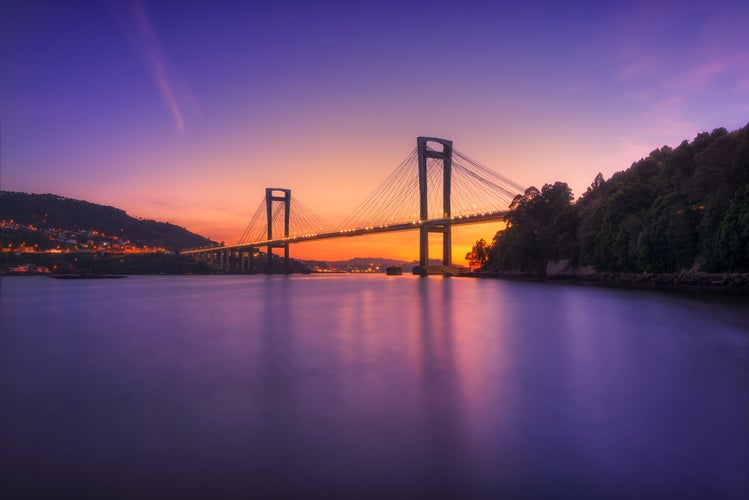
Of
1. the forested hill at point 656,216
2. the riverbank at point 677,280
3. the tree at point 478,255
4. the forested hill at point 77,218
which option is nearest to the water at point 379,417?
the riverbank at point 677,280

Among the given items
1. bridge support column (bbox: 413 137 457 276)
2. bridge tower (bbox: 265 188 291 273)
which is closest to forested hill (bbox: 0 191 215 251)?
bridge tower (bbox: 265 188 291 273)

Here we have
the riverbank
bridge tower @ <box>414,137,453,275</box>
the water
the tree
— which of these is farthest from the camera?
the tree

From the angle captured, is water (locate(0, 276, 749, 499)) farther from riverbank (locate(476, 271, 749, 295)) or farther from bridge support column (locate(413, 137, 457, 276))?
bridge support column (locate(413, 137, 457, 276))

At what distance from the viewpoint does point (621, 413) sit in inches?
193

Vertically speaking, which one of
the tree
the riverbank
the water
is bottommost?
the water

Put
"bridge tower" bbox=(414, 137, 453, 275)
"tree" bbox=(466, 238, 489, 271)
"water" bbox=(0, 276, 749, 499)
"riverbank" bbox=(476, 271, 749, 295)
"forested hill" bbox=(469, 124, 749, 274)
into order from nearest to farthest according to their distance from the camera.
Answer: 1. "water" bbox=(0, 276, 749, 499)
2. "riverbank" bbox=(476, 271, 749, 295)
3. "forested hill" bbox=(469, 124, 749, 274)
4. "bridge tower" bbox=(414, 137, 453, 275)
5. "tree" bbox=(466, 238, 489, 271)

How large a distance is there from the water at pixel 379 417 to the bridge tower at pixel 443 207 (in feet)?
137

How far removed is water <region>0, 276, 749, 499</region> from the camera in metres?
3.22

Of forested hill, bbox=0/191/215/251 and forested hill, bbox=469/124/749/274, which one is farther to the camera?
forested hill, bbox=0/191/215/251

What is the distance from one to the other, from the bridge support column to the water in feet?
137

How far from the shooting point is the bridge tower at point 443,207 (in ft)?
171

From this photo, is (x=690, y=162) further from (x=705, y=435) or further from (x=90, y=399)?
(x=90, y=399)

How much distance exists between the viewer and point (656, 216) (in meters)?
32.8

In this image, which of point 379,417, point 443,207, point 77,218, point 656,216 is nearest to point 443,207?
point 443,207
